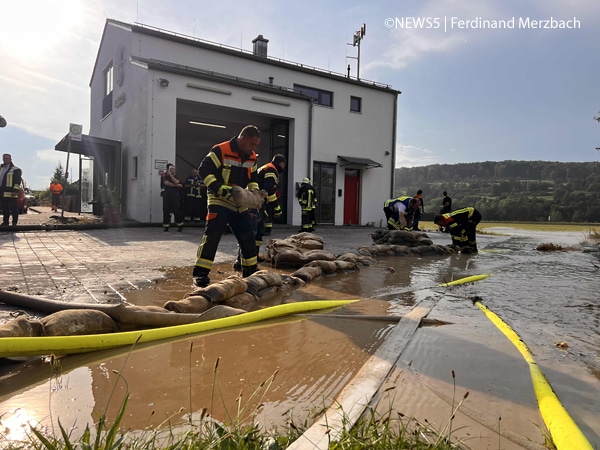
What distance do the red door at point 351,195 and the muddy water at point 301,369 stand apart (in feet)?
48.5

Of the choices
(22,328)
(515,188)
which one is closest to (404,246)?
(22,328)

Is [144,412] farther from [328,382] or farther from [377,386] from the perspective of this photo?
[377,386]

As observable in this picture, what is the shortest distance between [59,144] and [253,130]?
15.1 metres

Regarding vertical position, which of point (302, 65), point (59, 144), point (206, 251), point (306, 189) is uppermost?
point (302, 65)

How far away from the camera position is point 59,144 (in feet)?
53.4

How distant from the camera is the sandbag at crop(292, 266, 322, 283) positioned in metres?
4.84

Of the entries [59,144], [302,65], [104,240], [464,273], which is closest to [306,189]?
[104,240]

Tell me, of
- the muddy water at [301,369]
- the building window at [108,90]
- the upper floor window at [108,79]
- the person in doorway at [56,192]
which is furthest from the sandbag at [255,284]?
the person in doorway at [56,192]

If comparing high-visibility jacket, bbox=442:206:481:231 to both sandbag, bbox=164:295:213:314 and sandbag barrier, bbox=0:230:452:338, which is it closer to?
sandbag barrier, bbox=0:230:452:338

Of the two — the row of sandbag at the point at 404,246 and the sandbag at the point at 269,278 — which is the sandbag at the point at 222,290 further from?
the row of sandbag at the point at 404,246

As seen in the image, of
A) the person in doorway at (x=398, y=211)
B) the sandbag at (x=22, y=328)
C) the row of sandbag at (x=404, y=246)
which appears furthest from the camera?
the person in doorway at (x=398, y=211)

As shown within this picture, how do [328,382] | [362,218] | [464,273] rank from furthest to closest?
1. [362,218]
2. [464,273]
3. [328,382]

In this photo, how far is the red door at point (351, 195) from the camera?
60.8 ft

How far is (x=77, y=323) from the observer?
2422 mm
